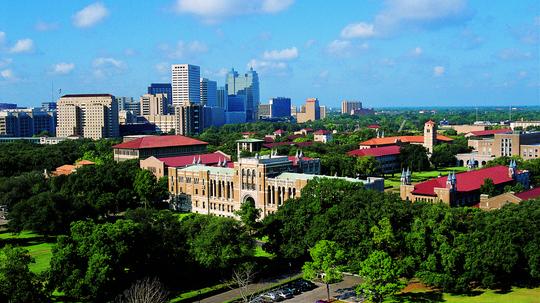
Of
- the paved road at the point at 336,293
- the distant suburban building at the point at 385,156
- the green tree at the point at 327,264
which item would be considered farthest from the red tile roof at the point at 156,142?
the green tree at the point at 327,264

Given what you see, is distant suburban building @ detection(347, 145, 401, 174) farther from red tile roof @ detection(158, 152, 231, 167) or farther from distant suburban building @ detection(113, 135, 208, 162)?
red tile roof @ detection(158, 152, 231, 167)

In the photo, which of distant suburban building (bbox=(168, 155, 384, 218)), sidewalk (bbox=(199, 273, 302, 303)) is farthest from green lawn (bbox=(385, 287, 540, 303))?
distant suburban building (bbox=(168, 155, 384, 218))

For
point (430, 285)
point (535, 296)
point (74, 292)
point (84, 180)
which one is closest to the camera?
point (74, 292)

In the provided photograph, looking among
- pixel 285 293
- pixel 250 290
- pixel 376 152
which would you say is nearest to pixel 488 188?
pixel 285 293

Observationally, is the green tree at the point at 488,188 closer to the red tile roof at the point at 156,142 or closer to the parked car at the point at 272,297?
the parked car at the point at 272,297

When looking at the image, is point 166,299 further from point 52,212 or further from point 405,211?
point 52,212

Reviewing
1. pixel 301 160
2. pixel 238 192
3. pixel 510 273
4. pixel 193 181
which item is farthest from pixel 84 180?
pixel 510 273

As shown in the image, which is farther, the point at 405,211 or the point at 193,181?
the point at 193,181
